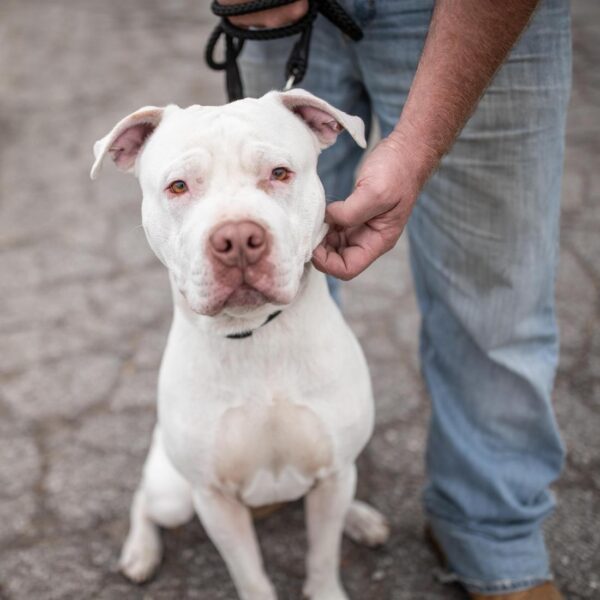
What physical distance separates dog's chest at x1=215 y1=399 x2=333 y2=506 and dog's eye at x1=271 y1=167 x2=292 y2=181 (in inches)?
23.2

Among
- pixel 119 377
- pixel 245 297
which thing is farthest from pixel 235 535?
pixel 119 377

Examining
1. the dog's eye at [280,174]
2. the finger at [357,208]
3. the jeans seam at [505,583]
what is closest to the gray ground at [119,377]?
the jeans seam at [505,583]

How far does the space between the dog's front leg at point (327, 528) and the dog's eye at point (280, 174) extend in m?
0.91

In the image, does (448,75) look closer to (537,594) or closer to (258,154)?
(258,154)

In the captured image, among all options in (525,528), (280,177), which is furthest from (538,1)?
(525,528)

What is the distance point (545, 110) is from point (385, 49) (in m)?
0.46

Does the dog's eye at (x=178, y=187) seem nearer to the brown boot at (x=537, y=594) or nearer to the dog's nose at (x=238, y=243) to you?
the dog's nose at (x=238, y=243)

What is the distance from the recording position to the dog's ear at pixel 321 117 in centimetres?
168

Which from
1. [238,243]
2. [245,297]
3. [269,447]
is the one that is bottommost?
[269,447]

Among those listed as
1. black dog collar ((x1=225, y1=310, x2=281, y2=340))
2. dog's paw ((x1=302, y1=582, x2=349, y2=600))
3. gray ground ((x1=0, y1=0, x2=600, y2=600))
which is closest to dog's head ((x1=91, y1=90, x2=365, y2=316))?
black dog collar ((x1=225, y1=310, x2=281, y2=340))

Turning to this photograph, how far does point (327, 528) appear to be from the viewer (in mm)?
2141

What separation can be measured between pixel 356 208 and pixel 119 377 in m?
2.20

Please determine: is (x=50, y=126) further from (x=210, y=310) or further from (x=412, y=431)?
(x=210, y=310)

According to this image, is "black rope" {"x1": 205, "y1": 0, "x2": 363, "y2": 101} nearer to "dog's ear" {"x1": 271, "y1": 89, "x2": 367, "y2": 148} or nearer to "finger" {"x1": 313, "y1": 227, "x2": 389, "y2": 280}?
"dog's ear" {"x1": 271, "y1": 89, "x2": 367, "y2": 148}
